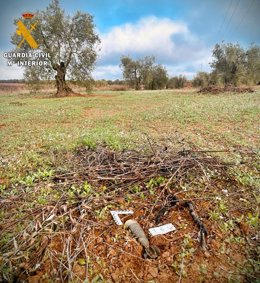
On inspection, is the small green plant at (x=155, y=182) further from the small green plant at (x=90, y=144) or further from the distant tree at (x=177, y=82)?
the distant tree at (x=177, y=82)

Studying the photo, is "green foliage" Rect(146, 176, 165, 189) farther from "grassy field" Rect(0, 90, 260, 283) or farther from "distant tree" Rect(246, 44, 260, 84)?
"distant tree" Rect(246, 44, 260, 84)

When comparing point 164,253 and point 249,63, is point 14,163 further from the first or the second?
point 249,63

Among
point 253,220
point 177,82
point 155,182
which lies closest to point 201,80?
point 177,82

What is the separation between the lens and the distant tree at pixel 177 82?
4391 cm

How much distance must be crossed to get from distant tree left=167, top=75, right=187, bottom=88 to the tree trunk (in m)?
27.9

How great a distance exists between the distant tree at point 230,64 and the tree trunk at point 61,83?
20.1 meters

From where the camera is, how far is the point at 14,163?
3.50m

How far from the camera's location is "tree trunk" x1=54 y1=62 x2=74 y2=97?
20886 millimetres

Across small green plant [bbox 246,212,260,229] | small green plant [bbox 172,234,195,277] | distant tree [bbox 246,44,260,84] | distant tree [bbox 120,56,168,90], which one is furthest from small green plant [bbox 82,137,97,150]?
distant tree [bbox 120,56,168,90]

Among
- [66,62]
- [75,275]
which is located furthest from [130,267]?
[66,62]

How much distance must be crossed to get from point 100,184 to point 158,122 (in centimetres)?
462

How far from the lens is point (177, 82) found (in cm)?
4422

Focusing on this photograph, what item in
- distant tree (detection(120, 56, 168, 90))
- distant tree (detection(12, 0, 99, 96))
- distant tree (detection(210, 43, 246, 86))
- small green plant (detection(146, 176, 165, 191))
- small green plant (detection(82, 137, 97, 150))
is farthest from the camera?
distant tree (detection(120, 56, 168, 90))

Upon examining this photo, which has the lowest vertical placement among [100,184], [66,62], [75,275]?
[75,275]
